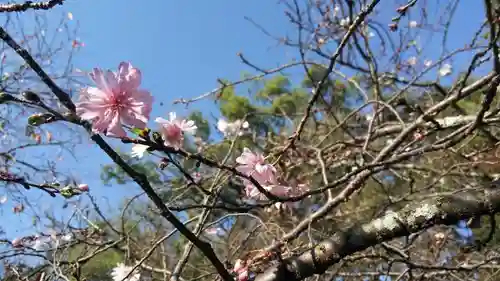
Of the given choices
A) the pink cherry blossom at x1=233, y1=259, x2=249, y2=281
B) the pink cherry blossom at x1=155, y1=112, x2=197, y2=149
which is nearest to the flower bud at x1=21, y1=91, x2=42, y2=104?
the pink cherry blossom at x1=155, y1=112, x2=197, y2=149

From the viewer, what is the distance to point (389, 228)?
130 centimetres

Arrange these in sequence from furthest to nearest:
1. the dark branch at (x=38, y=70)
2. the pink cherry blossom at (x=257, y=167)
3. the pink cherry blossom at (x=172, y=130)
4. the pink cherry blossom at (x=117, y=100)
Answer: the pink cherry blossom at (x=257, y=167), the pink cherry blossom at (x=172, y=130), the pink cherry blossom at (x=117, y=100), the dark branch at (x=38, y=70)

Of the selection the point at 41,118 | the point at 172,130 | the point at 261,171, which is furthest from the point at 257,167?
the point at 41,118

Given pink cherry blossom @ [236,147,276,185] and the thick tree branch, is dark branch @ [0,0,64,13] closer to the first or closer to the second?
pink cherry blossom @ [236,147,276,185]

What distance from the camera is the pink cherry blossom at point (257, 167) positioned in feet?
4.47

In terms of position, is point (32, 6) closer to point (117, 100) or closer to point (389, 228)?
point (117, 100)

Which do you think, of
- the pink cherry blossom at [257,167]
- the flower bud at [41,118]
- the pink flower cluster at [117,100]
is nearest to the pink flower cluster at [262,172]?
the pink cherry blossom at [257,167]

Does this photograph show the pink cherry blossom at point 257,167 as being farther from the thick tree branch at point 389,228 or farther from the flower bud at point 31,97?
the flower bud at point 31,97

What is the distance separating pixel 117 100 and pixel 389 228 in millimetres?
780

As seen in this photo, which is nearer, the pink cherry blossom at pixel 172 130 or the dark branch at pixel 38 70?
the dark branch at pixel 38 70

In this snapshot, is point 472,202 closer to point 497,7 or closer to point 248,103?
point 497,7

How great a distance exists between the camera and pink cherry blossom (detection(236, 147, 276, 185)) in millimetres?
1362

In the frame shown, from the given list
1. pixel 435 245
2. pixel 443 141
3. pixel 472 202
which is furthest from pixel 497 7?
pixel 435 245

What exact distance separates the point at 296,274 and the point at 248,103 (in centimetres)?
608
